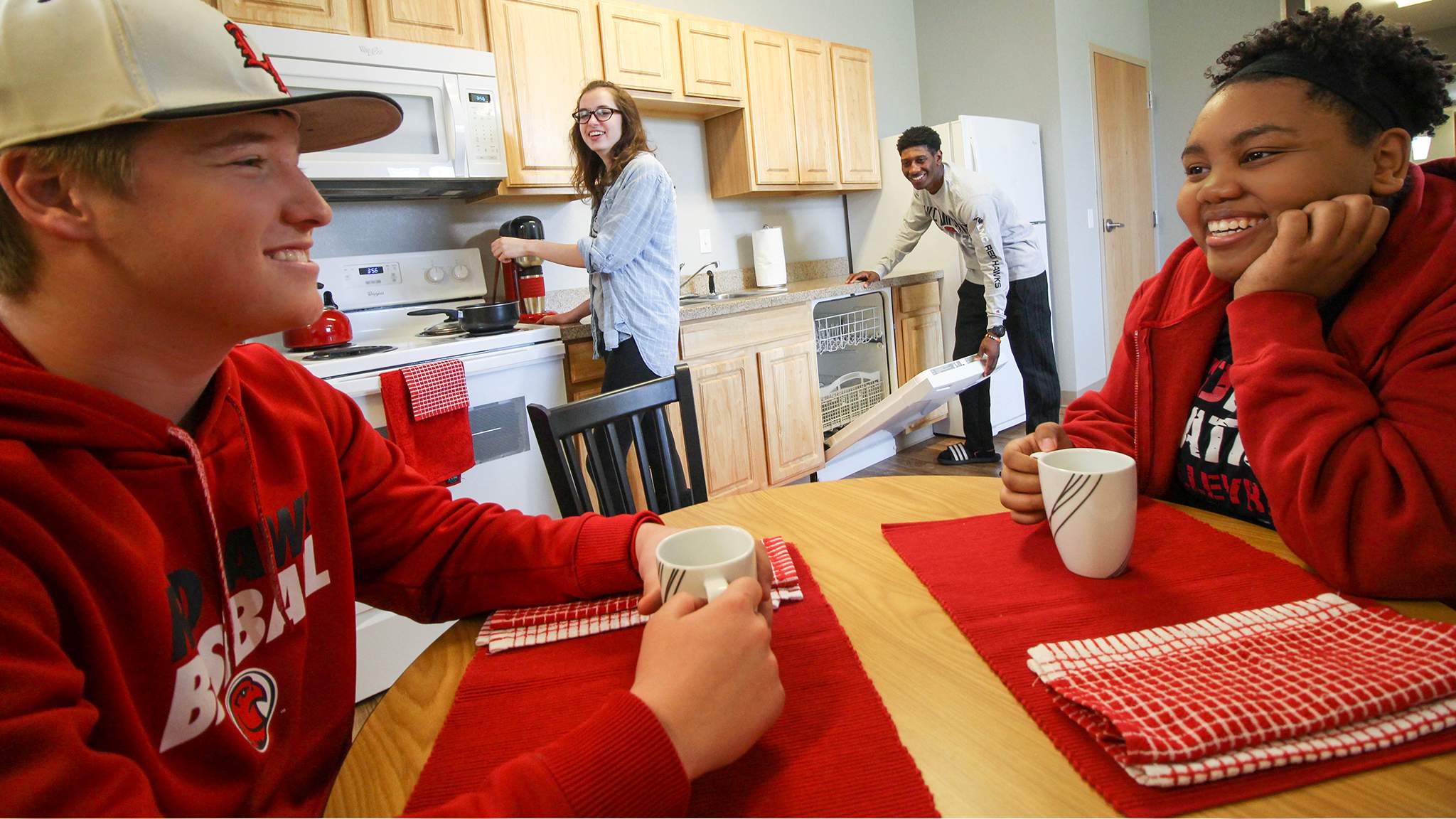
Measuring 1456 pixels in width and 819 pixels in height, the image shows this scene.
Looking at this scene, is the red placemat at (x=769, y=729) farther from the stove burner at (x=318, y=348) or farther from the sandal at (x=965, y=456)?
the sandal at (x=965, y=456)

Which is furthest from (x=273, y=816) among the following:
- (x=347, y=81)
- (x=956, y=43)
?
(x=956, y=43)

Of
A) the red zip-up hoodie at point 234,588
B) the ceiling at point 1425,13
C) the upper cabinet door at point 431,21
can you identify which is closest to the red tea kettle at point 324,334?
the upper cabinet door at point 431,21

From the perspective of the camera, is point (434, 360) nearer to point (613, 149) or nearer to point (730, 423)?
point (613, 149)

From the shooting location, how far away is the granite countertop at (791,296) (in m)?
2.49

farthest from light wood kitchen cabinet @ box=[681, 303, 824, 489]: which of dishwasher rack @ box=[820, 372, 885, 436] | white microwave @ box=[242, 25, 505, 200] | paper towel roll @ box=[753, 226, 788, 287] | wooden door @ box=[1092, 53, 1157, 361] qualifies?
wooden door @ box=[1092, 53, 1157, 361]

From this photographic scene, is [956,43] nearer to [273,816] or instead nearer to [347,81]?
[347,81]

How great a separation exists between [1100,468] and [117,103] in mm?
876

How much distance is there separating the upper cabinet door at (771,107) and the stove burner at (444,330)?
1.69 m

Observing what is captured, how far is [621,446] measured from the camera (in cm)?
124

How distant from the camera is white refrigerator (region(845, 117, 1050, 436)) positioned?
3805 mm

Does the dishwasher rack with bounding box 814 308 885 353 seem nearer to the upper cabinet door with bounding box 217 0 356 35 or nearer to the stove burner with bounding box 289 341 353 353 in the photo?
the stove burner with bounding box 289 341 353 353

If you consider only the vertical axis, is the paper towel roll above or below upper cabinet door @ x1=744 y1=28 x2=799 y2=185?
below

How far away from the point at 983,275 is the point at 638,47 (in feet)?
5.82

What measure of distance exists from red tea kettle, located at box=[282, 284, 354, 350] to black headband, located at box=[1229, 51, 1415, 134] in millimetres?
2213
